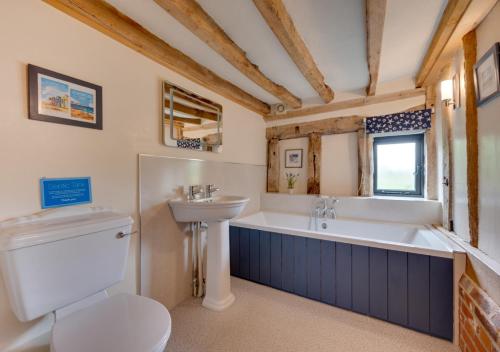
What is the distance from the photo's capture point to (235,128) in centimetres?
282

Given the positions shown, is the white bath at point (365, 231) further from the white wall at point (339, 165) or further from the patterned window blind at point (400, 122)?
the patterned window blind at point (400, 122)

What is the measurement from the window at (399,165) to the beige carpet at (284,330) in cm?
161

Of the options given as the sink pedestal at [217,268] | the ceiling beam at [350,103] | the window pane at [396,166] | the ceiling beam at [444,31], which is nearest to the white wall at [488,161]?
the ceiling beam at [444,31]

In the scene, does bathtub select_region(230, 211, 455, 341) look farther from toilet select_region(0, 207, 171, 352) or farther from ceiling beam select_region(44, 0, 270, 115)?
ceiling beam select_region(44, 0, 270, 115)

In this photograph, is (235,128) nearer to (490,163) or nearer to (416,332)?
(490,163)

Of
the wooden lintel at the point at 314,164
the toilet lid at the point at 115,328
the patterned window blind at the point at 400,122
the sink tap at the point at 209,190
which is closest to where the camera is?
the toilet lid at the point at 115,328

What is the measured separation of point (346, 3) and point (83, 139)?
Answer: 1.86m

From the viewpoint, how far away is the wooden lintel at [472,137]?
1.47 m

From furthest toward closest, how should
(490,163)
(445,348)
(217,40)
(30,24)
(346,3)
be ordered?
(217,40) → (445,348) → (346,3) → (490,163) → (30,24)

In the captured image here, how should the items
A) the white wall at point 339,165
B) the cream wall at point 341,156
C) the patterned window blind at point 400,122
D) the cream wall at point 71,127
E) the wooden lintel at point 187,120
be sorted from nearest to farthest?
the cream wall at point 71,127
the wooden lintel at point 187,120
the patterned window blind at point 400,122
the cream wall at point 341,156
the white wall at point 339,165

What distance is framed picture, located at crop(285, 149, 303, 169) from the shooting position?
10.9ft

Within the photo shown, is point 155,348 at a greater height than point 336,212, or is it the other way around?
point 336,212

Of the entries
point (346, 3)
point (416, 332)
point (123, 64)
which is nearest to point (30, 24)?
point (123, 64)

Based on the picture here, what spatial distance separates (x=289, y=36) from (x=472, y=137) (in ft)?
4.67
